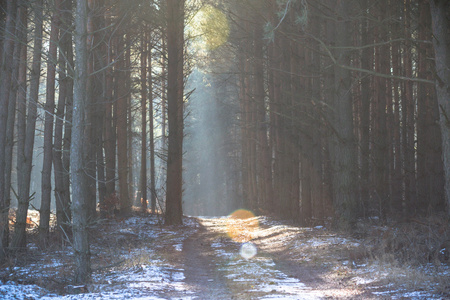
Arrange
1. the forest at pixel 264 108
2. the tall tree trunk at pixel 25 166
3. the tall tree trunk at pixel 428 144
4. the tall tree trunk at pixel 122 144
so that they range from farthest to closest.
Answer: the tall tree trunk at pixel 122 144, the tall tree trunk at pixel 428 144, the tall tree trunk at pixel 25 166, the forest at pixel 264 108

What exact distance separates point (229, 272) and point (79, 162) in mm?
3687

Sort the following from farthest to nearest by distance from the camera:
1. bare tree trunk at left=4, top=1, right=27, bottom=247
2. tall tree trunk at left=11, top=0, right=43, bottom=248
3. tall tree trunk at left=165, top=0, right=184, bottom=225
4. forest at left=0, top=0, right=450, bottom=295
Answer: tall tree trunk at left=165, top=0, right=184, bottom=225
bare tree trunk at left=4, top=1, right=27, bottom=247
tall tree trunk at left=11, top=0, right=43, bottom=248
forest at left=0, top=0, right=450, bottom=295

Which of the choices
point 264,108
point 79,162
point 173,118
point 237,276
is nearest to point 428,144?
point 264,108

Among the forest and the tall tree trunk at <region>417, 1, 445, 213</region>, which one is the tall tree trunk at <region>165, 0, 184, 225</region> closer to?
the forest

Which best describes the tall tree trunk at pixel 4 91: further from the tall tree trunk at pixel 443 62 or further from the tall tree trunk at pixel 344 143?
the tall tree trunk at pixel 443 62

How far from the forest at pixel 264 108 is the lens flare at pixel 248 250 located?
107 inches

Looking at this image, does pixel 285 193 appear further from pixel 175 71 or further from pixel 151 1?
pixel 151 1

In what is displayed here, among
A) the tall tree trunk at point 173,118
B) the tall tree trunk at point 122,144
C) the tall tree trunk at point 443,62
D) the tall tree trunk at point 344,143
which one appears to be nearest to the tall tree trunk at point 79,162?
the tall tree trunk at point 443,62

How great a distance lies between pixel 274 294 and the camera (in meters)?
6.52

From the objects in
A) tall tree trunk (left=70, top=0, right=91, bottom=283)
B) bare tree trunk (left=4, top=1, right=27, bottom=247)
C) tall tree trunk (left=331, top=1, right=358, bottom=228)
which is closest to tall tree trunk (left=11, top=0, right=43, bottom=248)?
bare tree trunk (left=4, top=1, right=27, bottom=247)

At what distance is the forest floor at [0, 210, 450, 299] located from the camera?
21.7 ft

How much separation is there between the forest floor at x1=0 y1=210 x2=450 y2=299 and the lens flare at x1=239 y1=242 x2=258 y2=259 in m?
0.03

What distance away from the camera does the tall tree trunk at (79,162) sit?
7500 mm

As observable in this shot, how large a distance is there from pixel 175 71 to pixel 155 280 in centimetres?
1121
